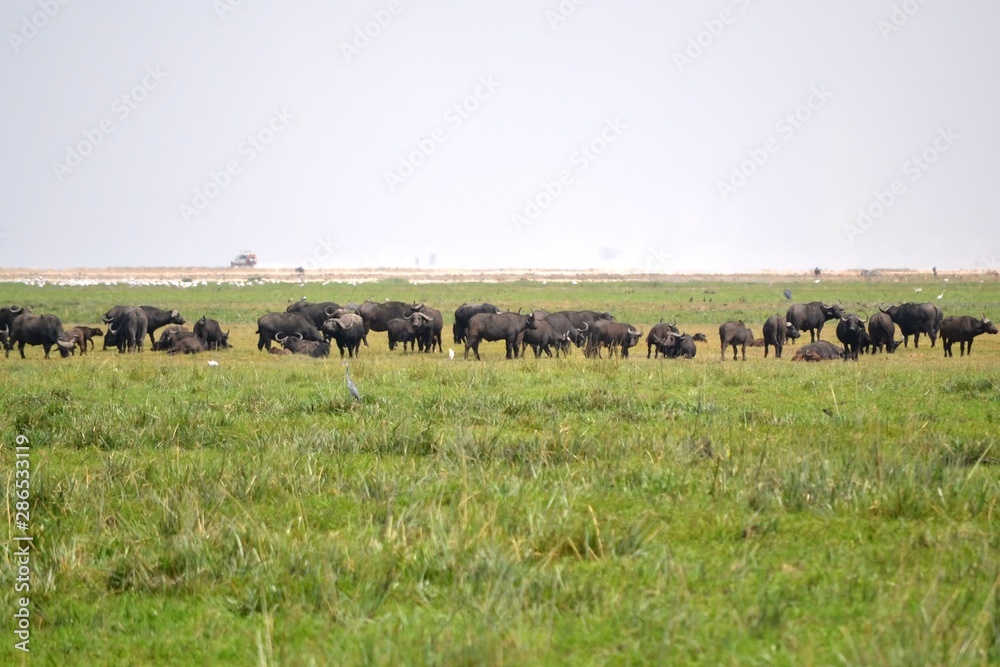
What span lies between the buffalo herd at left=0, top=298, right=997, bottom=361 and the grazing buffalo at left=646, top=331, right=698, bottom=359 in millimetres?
Result: 29

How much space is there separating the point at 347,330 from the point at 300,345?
1513 millimetres

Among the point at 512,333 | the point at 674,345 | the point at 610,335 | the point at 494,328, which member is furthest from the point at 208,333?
the point at 674,345

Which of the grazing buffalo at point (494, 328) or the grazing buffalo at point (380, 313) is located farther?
the grazing buffalo at point (380, 313)

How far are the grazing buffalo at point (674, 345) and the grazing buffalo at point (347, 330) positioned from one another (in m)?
8.63

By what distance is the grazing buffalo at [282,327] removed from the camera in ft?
95.2

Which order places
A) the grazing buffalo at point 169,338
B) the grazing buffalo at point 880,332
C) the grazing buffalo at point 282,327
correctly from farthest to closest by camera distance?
the grazing buffalo at point 282,327 → the grazing buffalo at point 169,338 → the grazing buffalo at point 880,332

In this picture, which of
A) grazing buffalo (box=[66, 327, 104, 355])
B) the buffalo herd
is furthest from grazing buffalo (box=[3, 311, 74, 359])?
grazing buffalo (box=[66, 327, 104, 355])

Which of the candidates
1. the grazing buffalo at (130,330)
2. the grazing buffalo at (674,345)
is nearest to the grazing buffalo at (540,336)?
the grazing buffalo at (674,345)

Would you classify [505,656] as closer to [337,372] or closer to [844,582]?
[844,582]

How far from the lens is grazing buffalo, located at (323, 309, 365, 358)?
28.5 m

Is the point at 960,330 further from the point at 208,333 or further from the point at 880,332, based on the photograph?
the point at 208,333

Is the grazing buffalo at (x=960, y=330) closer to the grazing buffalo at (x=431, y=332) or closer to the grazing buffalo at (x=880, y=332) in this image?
the grazing buffalo at (x=880, y=332)

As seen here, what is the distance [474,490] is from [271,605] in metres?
2.15

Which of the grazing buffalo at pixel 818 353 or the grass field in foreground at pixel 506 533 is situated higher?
the grass field in foreground at pixel 506 533
